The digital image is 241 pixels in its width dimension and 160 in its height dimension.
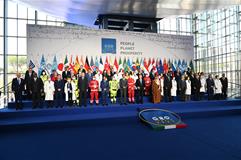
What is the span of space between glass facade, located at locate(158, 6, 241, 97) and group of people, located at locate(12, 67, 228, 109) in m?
7.22

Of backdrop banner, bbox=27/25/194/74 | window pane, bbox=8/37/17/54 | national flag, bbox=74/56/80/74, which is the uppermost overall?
window pane, bbox=8/37/17/54

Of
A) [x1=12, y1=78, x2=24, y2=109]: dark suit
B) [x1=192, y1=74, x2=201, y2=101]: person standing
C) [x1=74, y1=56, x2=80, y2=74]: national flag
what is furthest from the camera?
[x1=74, y1=56, x2=80, y2=74]: national flag

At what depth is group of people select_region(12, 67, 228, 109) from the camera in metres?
6.72

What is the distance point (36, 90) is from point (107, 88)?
2249 millimetres

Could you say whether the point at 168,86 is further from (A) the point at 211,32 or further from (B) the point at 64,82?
(A) the point at 211,32

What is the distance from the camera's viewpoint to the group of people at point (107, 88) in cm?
672

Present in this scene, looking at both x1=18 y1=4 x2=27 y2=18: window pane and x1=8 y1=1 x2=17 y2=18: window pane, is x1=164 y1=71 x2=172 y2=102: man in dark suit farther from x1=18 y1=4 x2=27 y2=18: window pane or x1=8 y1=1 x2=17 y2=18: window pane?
x1=8 y1=1 x2=17 y2=18: window pane

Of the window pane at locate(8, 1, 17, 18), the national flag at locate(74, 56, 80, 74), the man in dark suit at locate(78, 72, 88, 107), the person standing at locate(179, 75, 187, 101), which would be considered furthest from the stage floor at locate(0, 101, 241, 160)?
the window pane at locate(8, 1, 17, 18)

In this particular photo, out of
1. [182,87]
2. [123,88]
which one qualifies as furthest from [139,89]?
[182,87]

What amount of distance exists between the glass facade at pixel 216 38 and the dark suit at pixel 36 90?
12337 millimetres

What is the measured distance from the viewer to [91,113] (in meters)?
6.58

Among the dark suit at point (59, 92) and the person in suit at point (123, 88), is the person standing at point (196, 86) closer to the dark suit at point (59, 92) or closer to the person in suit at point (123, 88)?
the person in suit at point (123, 88)

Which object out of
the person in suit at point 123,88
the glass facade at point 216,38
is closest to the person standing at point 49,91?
the person in suit at point 123,88

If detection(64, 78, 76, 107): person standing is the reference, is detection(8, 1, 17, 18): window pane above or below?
above
